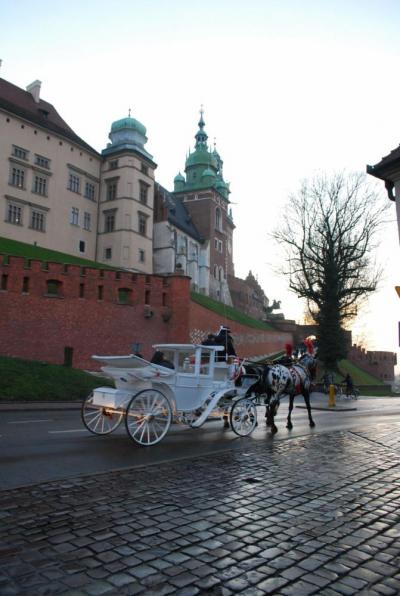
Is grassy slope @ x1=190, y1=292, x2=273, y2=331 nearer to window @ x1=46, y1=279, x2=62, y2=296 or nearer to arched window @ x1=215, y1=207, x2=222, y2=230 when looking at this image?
window @ x1=46, y1=279, x2=62, y2=296

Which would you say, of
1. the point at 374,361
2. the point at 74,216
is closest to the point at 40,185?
the point at 74,216

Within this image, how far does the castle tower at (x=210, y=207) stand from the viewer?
2987 inches

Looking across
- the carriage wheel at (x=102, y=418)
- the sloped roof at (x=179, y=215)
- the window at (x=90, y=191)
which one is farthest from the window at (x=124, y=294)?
the sloped roof at (x=179, y=215)

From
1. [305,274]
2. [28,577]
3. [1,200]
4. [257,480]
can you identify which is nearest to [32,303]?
[1,200]

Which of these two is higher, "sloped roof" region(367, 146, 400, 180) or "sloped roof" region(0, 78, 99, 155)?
"sloped roof" region(0, 78, 99, 155)

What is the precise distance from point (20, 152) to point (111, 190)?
11315 millimetres

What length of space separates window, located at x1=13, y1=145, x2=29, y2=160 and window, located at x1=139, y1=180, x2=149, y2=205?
43.6 feet

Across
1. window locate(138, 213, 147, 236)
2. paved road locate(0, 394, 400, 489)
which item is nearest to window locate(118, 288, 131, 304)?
paved road locate(0, 394, 400, 489)

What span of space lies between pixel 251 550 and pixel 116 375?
5714mm

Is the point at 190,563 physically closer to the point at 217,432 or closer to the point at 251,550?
the point at 251,550

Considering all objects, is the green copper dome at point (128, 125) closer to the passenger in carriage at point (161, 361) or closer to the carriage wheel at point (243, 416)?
the passenger in carriage at point (161, 361)

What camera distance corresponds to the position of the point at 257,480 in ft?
20.3

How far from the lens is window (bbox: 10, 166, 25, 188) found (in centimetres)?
4325

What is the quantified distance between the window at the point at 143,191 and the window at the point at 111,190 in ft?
9.55
